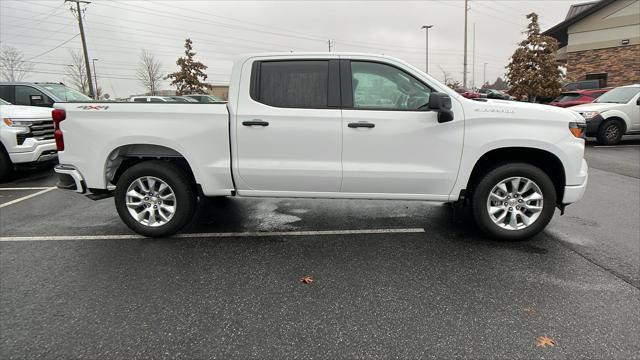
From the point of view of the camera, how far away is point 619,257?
378cm

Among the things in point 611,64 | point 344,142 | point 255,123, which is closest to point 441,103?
point 344,142

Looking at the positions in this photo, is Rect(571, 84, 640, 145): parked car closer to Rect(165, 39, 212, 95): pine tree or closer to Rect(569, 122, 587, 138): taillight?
Rect(569, 122, 587, 138): taillight

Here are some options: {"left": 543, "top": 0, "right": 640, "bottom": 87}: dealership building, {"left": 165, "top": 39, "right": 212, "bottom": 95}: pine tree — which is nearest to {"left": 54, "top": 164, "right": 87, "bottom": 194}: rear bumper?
{"left": 543, "top": 0, "right": 640, "bottom": 87}: dealership building

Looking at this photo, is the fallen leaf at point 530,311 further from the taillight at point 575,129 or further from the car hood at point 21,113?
the car hood at point 21,113

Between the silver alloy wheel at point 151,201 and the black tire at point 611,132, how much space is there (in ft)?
40.8

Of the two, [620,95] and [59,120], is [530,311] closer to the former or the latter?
[59,120]

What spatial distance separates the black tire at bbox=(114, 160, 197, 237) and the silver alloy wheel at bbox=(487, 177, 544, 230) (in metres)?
3.30

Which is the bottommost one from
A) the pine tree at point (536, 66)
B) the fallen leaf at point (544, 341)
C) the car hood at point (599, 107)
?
the fallen leaf at point (544, 341)

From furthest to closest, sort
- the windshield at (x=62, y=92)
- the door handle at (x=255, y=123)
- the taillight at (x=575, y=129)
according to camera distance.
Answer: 1. the windshield at (x=62, y=92)
2. the door handle at (x=255, y=123)
3. the taillight at (x=575, y=129)

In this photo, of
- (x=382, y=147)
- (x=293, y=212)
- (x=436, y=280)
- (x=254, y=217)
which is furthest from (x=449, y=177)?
(x=254, y=217)

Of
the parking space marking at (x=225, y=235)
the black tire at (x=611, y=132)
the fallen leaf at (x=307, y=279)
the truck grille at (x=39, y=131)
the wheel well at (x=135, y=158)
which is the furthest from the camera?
the black tire at (x=611, y=132)

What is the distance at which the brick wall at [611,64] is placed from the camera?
74.2 feet

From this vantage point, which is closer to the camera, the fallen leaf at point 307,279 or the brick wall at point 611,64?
the fallen leaf at point 307,279

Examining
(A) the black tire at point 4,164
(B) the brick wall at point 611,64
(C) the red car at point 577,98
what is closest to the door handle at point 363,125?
(A) the black tire at point 4,164
